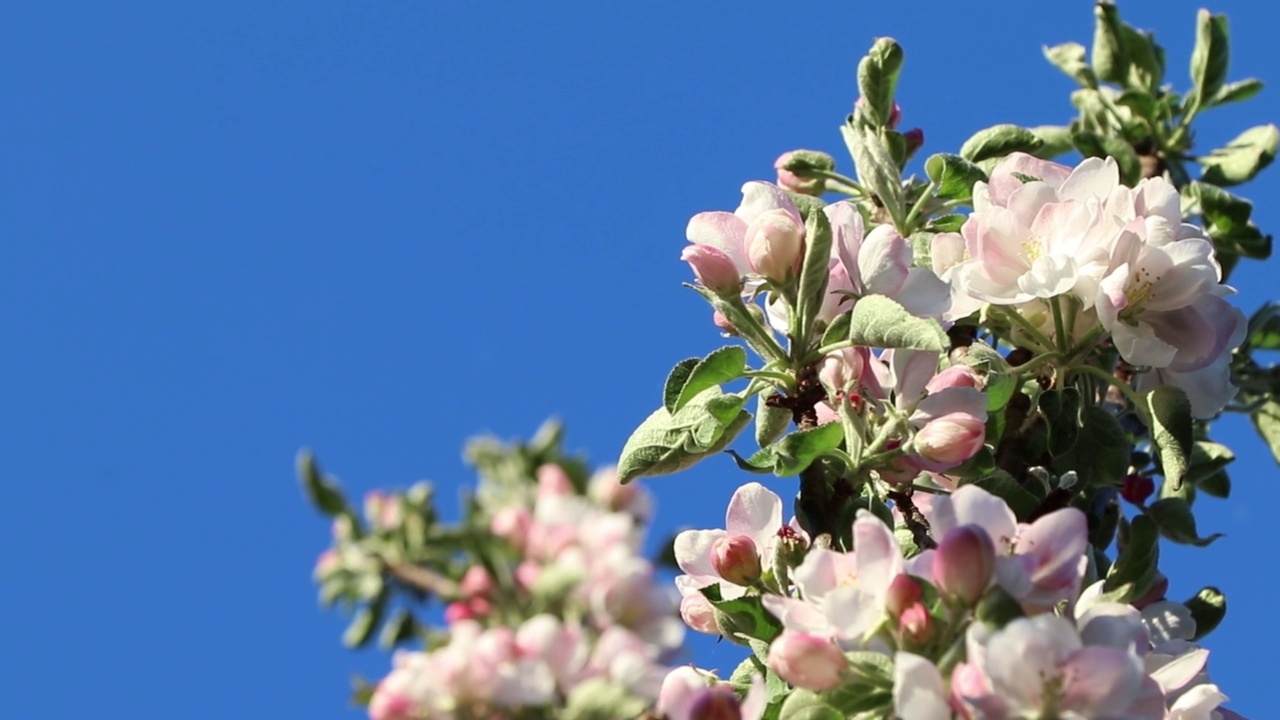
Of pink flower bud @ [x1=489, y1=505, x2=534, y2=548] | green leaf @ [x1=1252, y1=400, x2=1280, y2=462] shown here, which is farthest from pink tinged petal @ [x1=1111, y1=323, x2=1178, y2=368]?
pink flower bud @ [x1=489, y1=505, x2=534, y2=548]

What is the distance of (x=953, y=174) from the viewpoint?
1.54 metres

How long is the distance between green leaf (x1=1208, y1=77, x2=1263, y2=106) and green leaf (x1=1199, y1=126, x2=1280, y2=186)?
0.26 ft

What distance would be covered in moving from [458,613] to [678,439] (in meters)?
2.93

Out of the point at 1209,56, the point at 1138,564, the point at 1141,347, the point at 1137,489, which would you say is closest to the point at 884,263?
the point at 1141,347

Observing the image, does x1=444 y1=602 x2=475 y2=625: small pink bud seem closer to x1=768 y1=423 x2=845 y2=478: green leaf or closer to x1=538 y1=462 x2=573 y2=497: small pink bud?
x1=538 y1=462 x2=573 y2=497: small pink bud

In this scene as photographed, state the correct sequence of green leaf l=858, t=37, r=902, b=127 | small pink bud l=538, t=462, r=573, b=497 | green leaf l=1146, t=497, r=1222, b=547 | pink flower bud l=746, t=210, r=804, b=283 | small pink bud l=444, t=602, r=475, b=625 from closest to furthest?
pink flower bud l=746, t=210, r=804, b=283 → green leaf l=1146, t=497, r=1222, b=547 → green leaf l=858, t=37, r=902, b=127 → small pink bud l=444, t=602, r=475, b=625 → small pink bud l=538, t=462, r=573, b=497

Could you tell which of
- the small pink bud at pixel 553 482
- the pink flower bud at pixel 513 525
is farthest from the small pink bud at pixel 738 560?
the small pink bud at pixel 553 482

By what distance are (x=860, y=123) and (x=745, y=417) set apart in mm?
493

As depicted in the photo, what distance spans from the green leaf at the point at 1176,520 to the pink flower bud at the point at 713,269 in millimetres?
554

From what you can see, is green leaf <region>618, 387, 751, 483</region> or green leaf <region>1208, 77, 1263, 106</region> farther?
green leaf <region>1208, 77, 1263, 106</region>

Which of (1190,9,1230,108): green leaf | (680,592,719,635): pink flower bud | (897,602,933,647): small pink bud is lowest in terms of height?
(897,602,933,647): small pink bud

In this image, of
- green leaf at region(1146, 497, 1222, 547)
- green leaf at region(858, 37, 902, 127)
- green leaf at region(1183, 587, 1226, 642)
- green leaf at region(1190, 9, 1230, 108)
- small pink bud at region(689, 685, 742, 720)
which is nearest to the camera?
small pink bud at region(689, 685, 742, 720)

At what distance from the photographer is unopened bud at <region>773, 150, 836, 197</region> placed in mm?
1725

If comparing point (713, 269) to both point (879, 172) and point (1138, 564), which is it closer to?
point (879, 172)
